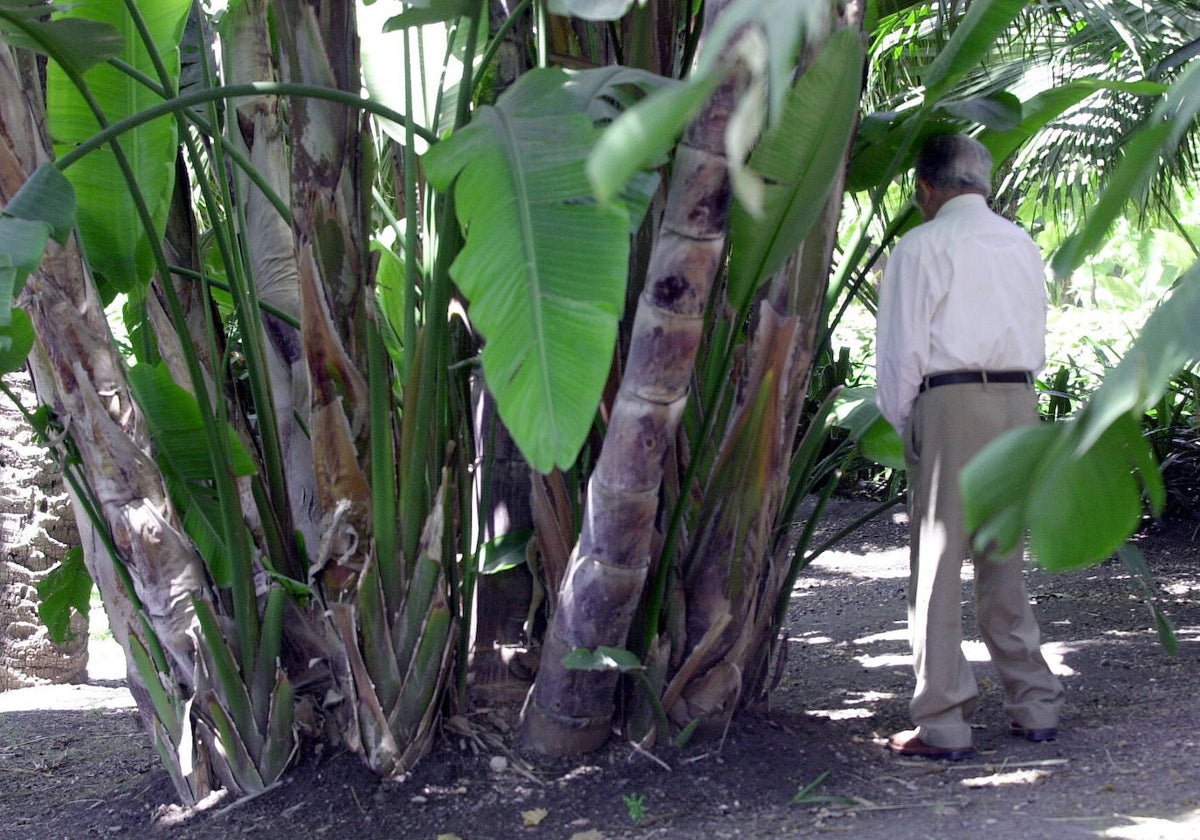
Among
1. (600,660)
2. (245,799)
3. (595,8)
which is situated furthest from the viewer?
(245,799)

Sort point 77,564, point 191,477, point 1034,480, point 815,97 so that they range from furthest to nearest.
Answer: point 77,564, point 191,477, point 815,97, point 1034,480

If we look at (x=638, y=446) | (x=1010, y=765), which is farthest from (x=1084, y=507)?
(x=1010, y=765)

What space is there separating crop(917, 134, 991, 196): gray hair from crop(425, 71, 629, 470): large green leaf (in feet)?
5.15

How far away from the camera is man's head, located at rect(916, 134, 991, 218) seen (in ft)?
11.7

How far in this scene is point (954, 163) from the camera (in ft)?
11.7

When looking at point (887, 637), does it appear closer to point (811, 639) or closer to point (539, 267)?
point (811, 639)

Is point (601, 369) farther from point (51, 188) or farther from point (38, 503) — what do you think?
point (38, 503)

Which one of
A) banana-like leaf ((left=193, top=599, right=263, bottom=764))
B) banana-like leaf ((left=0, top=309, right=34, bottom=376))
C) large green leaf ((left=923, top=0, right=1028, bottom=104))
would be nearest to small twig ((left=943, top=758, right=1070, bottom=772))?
A: large green leaf ((left=923, top=0, right=1028, bottom=104))

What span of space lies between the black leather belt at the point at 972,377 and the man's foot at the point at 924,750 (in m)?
1.09

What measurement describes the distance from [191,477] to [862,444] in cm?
227

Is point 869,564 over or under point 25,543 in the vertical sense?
under

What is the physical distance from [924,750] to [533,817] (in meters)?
1.25

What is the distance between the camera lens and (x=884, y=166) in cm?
355

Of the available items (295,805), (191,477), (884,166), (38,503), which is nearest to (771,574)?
(884,166)
